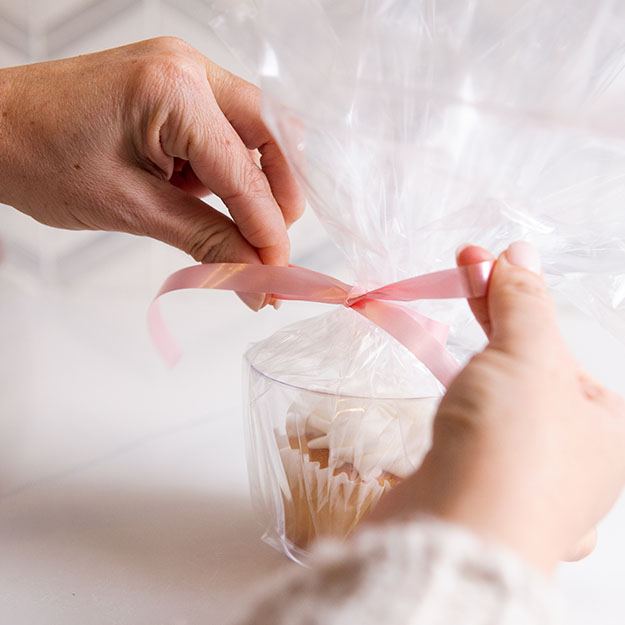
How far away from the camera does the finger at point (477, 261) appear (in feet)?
1.50

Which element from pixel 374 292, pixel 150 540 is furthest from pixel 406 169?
pixel 150 540

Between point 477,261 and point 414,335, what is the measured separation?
0.32 feet

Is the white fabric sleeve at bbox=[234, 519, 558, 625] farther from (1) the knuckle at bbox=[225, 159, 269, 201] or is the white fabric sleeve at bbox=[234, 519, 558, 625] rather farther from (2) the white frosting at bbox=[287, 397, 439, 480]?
(1) the knuckle at bbox=[225, 159, 269, 201]

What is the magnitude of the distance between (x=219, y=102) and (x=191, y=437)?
294 mm

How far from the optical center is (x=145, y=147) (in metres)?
0.63

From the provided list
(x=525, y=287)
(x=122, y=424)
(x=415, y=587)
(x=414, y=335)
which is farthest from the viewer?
(x=122, y=424)

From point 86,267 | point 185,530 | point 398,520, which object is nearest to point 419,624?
point 398,520

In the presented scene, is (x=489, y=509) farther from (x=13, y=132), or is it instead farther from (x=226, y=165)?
(x=13, y=132)

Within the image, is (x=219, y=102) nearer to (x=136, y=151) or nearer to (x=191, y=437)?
(x=136, y=151)

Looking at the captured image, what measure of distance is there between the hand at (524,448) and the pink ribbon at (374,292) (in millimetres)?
86

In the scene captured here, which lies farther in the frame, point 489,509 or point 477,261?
point 477,261

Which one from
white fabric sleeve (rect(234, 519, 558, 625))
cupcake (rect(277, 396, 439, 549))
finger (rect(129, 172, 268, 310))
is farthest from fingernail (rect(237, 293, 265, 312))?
white fabric sleeve (rect(234, 519, 558, 625))

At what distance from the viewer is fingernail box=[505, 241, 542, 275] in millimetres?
460

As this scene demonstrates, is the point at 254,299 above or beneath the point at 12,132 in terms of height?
beneath
